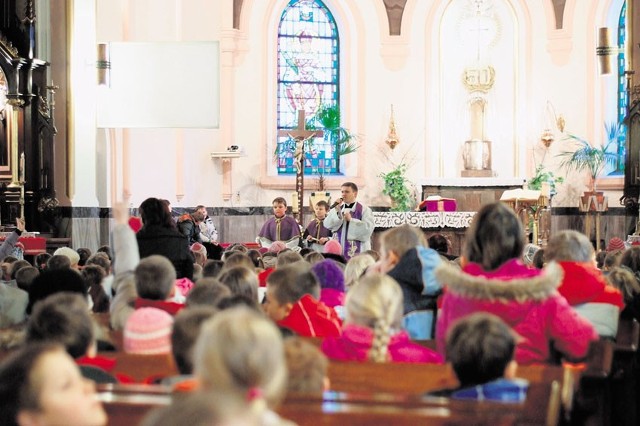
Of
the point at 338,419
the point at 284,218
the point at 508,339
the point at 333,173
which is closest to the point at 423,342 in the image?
the point at 508,339

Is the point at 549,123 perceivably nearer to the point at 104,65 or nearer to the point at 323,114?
the point at 323,114

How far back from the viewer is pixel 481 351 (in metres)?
3.42

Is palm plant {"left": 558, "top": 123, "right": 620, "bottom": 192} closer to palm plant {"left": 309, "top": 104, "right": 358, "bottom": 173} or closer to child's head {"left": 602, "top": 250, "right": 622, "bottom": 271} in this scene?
palm plant {"left": 309, "top": 104, "right": 358, "bottom": 173}

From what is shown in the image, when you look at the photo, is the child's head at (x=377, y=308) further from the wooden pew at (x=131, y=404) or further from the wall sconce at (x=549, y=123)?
the wall sconce at (x=549, y=123)

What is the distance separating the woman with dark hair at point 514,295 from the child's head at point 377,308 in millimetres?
257

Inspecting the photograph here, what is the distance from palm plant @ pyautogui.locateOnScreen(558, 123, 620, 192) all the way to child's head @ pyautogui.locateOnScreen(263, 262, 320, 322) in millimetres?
15134

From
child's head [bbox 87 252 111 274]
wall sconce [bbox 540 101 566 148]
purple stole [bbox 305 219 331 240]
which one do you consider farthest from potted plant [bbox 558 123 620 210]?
child's head [bbox 87 252 111 274]

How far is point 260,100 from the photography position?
20.3 meters

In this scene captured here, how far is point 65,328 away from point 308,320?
1.63 metres

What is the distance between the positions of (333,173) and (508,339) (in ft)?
57.3

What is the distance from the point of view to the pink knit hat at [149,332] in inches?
173

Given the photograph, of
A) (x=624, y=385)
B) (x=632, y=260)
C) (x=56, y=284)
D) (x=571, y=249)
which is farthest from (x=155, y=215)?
(x=624, y=385)

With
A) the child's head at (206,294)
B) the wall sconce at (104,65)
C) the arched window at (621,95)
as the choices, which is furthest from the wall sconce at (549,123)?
the child's head at (206,294)

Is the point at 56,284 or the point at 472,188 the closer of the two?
the point at 56,284
